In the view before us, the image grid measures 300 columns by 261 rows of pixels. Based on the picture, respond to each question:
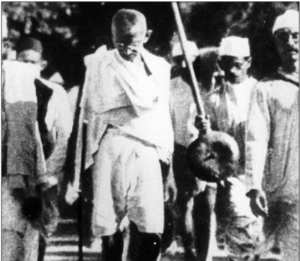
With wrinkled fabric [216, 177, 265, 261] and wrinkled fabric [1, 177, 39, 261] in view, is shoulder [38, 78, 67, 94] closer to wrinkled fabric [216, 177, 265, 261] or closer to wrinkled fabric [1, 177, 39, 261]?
wrinkled fabric [1, 177, 39, 261]

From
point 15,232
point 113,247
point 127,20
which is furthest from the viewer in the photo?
point 127,20

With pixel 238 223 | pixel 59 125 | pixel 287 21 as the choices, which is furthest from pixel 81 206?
pixel 287 21

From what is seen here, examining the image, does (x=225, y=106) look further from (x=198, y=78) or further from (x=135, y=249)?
(x=135, y=249)

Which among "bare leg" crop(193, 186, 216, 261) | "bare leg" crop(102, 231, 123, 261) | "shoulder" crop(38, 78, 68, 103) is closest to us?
"bare leg" crop(102, 231, 123, 261)

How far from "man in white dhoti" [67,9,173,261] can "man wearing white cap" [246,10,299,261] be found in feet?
2.19

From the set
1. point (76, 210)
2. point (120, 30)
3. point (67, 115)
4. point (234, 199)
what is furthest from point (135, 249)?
point (120, 30)

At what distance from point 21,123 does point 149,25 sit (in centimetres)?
120

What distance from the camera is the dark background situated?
14.3ft

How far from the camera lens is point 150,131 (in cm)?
423

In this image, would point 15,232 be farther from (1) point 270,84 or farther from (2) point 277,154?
(1) point 270,84

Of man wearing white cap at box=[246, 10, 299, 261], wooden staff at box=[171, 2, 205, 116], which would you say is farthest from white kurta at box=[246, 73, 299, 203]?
wooden staff at box=[171, 2, 205, 116]

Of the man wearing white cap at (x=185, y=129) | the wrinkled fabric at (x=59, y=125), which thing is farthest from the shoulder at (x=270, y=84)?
the wrinkled fabric at (x=59, y=125)

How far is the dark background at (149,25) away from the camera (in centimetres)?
436

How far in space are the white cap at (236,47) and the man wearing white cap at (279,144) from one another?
236 mm
